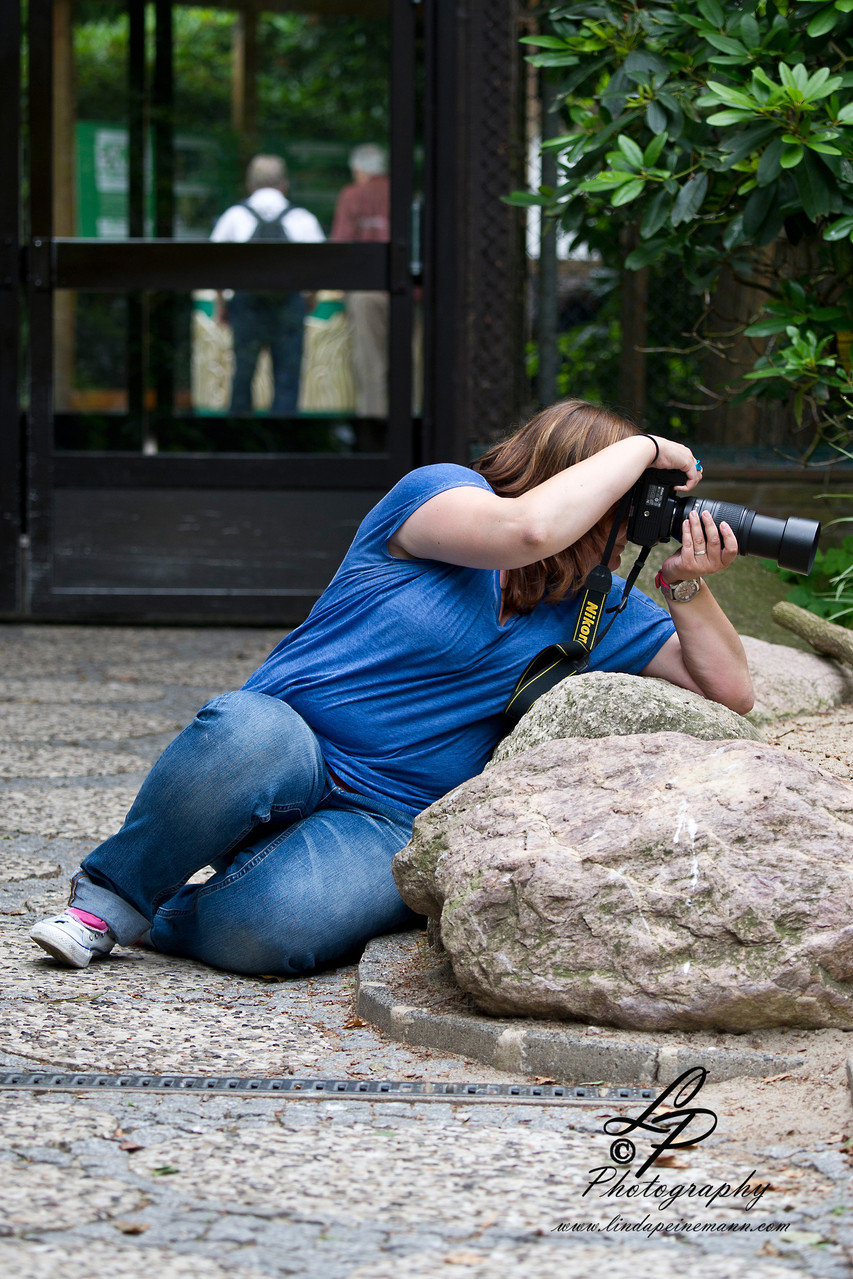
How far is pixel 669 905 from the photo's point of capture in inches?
75.6

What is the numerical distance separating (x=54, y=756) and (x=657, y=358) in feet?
10.4

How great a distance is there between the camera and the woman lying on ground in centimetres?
231

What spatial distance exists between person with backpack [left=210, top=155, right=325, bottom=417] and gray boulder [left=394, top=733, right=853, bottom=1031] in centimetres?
426

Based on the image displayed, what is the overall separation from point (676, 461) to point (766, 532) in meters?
0.20

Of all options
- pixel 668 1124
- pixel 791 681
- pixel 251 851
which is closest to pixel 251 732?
pixel 251 851

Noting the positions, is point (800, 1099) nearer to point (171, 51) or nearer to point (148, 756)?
point (148, 756)

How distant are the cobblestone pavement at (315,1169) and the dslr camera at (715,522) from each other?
37.2 inches

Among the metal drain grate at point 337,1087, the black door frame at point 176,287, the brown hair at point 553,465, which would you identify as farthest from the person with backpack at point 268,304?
the metal drain grate at point 337,1087

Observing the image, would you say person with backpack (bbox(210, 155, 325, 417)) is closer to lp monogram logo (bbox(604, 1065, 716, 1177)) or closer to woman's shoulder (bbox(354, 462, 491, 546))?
woman's shoulder (bbox(354, 462, 491, 546))

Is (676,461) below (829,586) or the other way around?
the other way around

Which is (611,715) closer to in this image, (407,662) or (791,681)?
(407,662)

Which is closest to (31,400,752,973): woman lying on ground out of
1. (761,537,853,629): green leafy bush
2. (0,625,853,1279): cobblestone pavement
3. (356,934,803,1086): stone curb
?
(0,625,853,1279): cobblestone pavement

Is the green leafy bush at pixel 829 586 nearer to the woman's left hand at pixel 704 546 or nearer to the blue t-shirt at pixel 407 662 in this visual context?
the woman's left hand at pixel 704 546

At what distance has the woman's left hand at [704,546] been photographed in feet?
8.07
